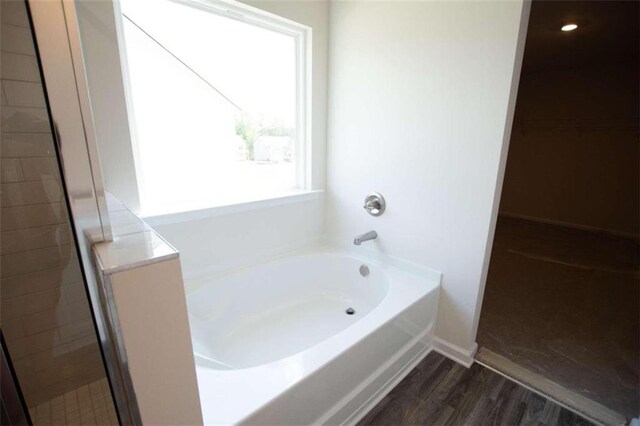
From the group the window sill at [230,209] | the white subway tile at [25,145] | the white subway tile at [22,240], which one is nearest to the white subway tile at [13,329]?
the white subway tile at [22,240]

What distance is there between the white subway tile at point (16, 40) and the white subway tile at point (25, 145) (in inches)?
7.4

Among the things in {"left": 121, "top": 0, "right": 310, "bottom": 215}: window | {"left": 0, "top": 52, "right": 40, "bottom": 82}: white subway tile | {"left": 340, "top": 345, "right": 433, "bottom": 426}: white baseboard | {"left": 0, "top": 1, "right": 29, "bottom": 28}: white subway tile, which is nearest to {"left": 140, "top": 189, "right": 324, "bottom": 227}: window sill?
{"left": 121, "top": 0, "right": 310, "bottom": 215}: window

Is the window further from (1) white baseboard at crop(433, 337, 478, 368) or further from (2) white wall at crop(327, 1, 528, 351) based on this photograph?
(1) white baseboard at crop(433, 337, 478, 368)

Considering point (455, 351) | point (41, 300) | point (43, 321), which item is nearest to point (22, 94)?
point (41, 300)

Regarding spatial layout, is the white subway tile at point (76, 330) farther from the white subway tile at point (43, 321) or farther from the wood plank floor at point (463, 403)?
the wood plank floor at point (463, 403)

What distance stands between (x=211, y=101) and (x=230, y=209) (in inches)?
26.9

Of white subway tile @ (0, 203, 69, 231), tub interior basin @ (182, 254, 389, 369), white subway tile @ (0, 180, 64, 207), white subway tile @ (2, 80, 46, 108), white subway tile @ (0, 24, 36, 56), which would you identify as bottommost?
tub interior basin @ (182, 254, 389, 369)

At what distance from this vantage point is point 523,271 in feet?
9.67

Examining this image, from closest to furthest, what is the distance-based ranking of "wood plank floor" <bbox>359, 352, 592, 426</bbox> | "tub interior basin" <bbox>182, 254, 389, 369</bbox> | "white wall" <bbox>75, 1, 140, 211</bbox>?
"white wall" <bbox>75, 1, 140, 211</bbox> → "wood plank floor" <bbox>359, 352, 592, 426</bbox> → "tub interior basin" <bbox>182, 254, 389, 369</bbox>

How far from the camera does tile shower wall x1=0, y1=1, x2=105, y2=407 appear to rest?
2.32 feet

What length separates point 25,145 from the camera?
0.81 m

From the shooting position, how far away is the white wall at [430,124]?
1.47 metres

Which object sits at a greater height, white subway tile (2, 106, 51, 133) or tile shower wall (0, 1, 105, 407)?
white subway tile (2, 106, 51, 133)

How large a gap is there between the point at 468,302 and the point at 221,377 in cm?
143
